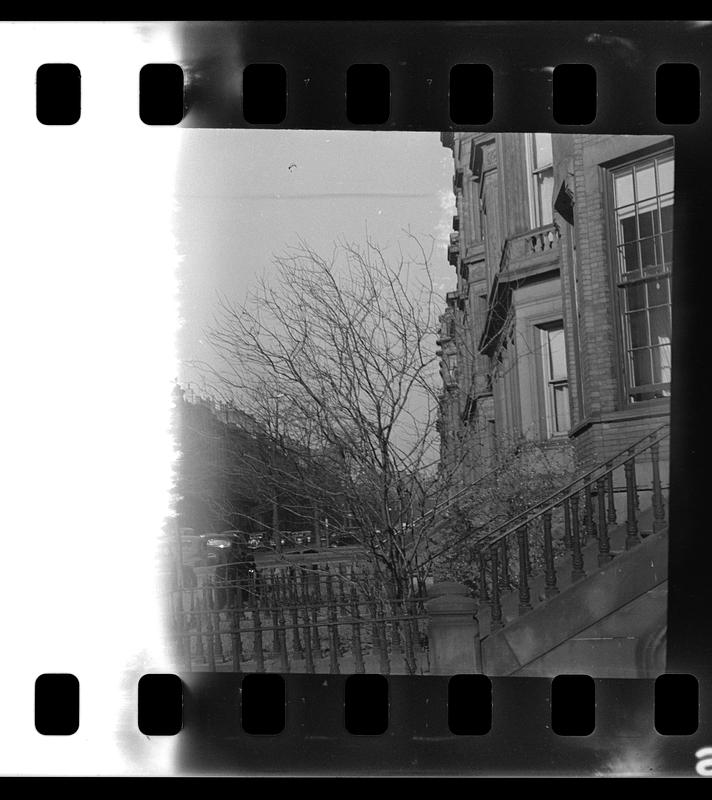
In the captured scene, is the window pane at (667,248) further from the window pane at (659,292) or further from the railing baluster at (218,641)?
the railing baluster at (218,641)

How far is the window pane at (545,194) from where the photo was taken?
17.8 feet

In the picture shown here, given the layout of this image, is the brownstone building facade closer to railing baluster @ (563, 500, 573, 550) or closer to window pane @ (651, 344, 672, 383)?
window pane @ (651, 344, 672, 383)

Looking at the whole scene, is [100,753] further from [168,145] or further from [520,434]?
[168,145]

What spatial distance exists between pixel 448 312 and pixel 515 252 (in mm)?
501

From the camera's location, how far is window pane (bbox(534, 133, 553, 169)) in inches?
213

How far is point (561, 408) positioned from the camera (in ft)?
17.7

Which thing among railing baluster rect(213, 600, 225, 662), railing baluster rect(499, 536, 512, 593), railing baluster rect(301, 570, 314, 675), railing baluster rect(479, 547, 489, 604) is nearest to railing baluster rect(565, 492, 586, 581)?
railing baluster rect(499, 536, 512, 593)

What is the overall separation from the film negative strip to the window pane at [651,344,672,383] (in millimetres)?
21

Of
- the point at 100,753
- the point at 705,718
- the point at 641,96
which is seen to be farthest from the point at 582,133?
the point at 100,753

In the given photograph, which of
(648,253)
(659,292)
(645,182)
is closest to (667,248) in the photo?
(648,253)

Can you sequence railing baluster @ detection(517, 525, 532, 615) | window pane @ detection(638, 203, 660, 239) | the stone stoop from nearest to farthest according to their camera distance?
the stone stoop → railing baluster @ detection(517, 525, 532, 615) → window pane @ detection(638, 203, 660, 239)

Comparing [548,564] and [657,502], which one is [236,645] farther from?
[657,502]

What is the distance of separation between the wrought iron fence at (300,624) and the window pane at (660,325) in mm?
1843

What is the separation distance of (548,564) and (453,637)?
63 cm
